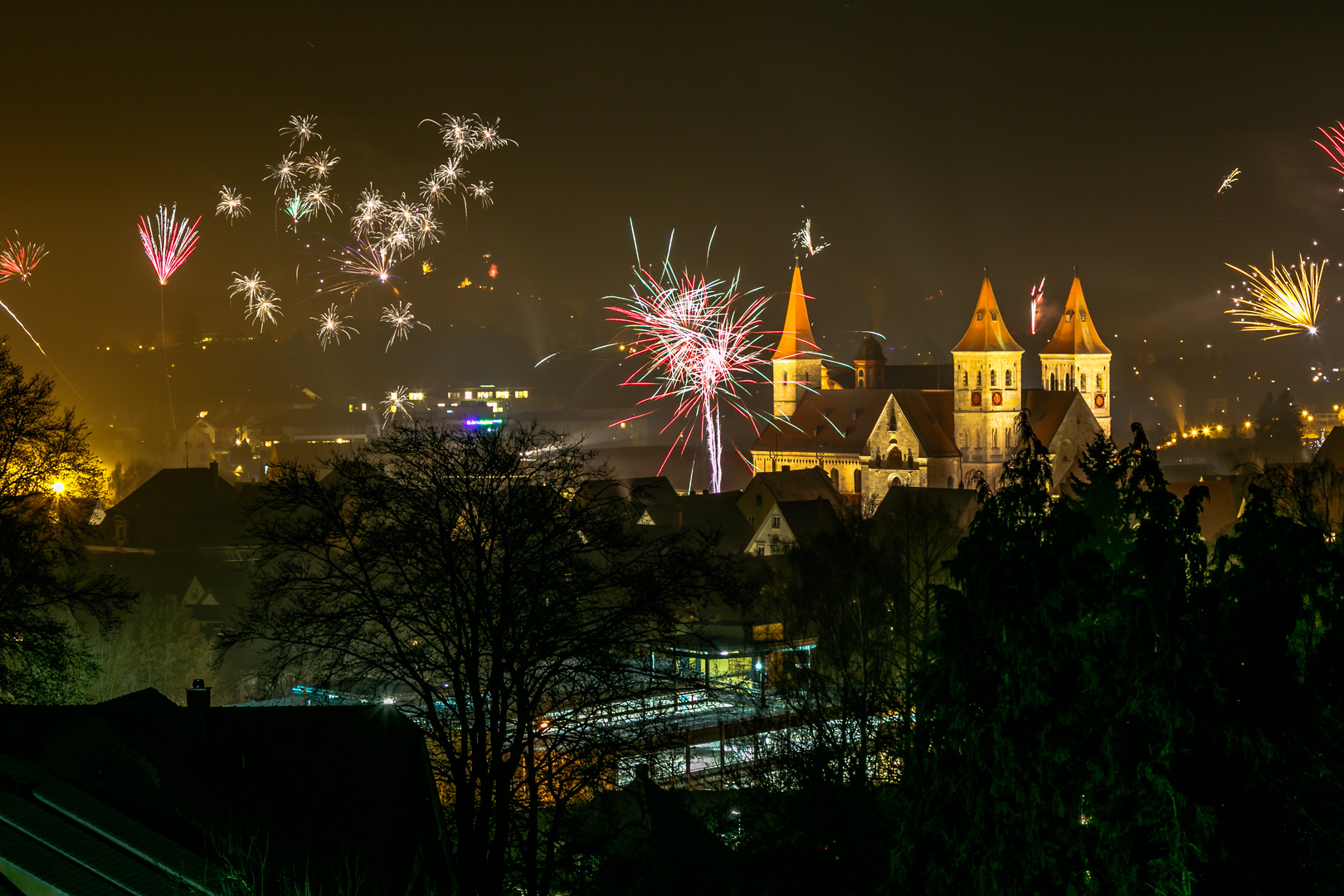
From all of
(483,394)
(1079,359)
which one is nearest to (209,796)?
(1079,359)

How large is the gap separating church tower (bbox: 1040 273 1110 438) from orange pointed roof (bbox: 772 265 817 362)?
16841mm

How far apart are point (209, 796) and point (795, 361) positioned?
253 feet

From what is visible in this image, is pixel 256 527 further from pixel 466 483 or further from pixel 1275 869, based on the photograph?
pixel 1275 869

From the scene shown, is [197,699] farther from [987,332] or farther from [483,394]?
[483,394]

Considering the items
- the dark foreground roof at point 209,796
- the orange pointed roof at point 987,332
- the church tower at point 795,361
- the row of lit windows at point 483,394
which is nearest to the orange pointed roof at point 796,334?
the church tower at point 795,361

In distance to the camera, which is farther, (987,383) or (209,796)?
(987,383)

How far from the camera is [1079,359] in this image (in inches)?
3088

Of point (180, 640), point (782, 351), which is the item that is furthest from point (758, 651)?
point (782, 351)

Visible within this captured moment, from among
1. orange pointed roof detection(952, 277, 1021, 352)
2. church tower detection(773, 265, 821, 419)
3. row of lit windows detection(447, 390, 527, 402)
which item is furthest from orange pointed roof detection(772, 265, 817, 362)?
row of lit windows detection(447, 390, 527, 402)

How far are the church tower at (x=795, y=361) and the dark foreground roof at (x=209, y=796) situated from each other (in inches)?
2931

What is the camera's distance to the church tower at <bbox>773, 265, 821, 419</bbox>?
88.2 metres

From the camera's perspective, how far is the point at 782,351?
89.1 m

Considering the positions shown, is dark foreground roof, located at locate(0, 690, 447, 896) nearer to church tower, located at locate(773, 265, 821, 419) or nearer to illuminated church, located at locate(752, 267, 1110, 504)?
illuminated church, located at locate(752, 267, 1110, 504)

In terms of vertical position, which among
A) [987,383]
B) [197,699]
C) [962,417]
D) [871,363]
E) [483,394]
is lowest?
[197,699]
